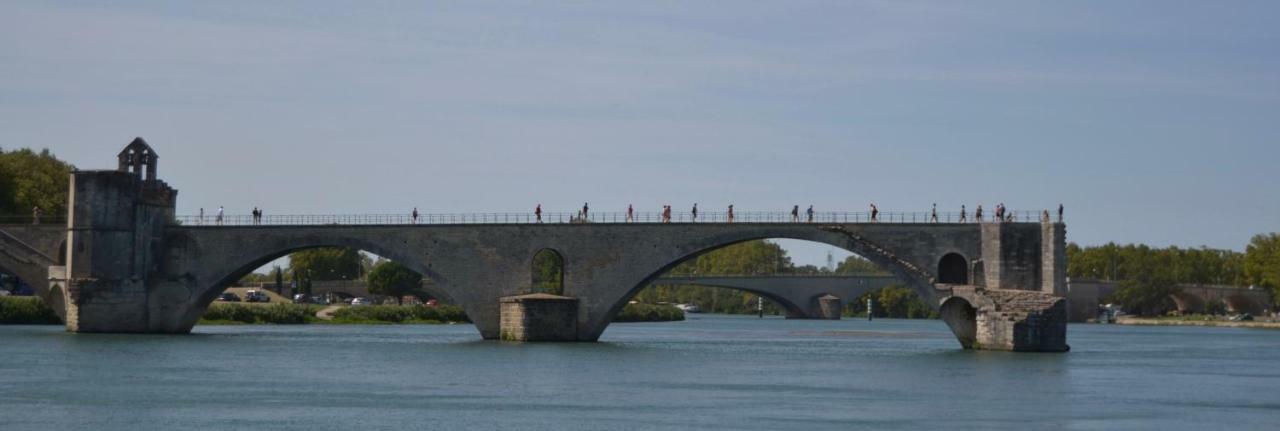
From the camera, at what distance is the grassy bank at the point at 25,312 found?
92.6 m

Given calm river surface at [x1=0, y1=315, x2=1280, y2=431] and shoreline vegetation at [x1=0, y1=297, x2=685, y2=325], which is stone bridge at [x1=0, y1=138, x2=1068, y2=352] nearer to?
calm river surface at [x1=0, y1=315, x2=1280, y2=431]

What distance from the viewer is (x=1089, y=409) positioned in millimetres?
48188

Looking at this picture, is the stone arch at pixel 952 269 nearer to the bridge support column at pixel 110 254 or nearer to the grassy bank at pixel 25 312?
the bridge support column at pixel 110 254

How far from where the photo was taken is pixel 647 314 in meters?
141

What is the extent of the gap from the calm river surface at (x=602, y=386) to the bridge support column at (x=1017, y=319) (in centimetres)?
115

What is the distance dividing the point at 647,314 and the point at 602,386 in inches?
3421

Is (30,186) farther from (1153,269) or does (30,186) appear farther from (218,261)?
(1153,269)

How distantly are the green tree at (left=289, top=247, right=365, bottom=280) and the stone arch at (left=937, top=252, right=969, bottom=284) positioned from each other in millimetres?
83651

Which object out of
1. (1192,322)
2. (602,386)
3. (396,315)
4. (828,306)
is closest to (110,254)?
(602,386)

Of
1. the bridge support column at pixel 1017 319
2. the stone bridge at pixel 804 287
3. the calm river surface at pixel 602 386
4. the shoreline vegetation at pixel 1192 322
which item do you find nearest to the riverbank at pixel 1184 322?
the shoreline vegetation at pixel 1192 322

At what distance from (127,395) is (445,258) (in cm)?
2955

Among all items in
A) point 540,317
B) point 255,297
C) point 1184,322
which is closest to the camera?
point 540,317

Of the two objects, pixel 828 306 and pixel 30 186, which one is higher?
pixel 30 186

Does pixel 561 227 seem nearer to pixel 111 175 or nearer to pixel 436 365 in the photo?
pixel 436 365
